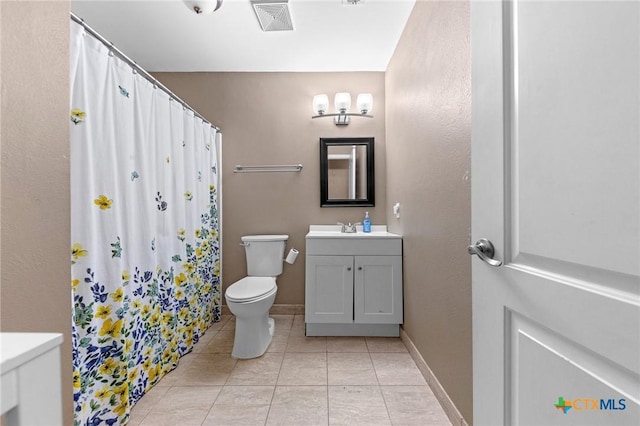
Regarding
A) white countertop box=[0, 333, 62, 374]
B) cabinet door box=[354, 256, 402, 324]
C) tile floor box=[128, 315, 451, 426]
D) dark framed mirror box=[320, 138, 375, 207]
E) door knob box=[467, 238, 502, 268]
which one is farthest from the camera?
dark framed mirror box=[320, 138, 375, 207]

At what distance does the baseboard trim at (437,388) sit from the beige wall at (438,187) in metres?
0.04

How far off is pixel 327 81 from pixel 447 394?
2.65 meters

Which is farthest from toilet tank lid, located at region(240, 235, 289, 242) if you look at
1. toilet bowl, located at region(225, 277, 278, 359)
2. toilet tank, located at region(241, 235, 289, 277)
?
toilet bowl, located at region(225, 277, 278, 359)

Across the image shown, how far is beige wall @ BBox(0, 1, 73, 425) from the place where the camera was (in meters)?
0.84

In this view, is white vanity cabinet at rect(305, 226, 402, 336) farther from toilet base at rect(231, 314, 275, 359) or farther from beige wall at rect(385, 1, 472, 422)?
toilet base at rect(231, 314, 275, 359)

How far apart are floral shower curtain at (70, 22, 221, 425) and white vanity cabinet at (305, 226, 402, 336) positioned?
933 millimetres

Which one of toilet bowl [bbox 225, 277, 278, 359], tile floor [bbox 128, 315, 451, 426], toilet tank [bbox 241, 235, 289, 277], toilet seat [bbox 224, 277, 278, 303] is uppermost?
toilet tank [bbox 241, 235, 289, 277]

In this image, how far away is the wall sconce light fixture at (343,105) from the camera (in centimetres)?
271

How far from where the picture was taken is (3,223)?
2.71 ft

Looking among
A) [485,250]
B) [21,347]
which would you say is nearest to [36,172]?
[21,347]

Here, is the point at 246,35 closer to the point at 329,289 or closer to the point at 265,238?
the point at 265,238

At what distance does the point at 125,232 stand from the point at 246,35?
172cm

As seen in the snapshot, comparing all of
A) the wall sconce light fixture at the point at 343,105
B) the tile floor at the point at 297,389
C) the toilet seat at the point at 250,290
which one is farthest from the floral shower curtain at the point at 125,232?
the wall sconce light fixture at the point at 343,105

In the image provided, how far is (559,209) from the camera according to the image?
1.86 ft
